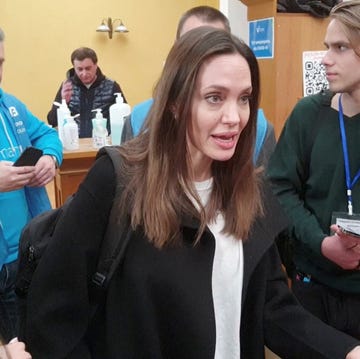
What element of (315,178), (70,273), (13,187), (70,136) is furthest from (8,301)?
(70,136)

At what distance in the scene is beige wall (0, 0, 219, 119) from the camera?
6.13 metres

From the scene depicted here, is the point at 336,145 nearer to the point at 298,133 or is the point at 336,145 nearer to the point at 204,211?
the point at 298,133

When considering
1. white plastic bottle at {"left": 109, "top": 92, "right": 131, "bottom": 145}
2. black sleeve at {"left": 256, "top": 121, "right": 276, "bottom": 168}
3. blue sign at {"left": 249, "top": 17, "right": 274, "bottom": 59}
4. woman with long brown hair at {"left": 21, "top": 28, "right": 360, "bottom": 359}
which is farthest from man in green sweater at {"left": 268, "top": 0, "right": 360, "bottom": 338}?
white plastic bottle at {"left": 109, "top": 92, "right": 131, "bottom": 145}

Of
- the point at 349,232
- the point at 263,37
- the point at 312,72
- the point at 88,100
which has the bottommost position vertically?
the point at 349,232

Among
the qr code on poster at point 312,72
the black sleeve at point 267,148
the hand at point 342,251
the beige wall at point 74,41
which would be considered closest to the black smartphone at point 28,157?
the black sleeve at point 267,148

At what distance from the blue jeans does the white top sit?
0.95m

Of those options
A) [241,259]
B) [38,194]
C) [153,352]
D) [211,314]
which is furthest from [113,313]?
[38,194]

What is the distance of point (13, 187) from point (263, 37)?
6.29 feet

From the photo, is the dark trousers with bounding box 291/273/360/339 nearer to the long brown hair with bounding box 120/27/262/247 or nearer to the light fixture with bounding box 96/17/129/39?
the long brown hair with bounding box 120/27/262/247

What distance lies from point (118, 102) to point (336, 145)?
2.14m

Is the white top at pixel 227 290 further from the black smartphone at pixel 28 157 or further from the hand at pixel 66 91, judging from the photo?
the hand at pixel 66 91

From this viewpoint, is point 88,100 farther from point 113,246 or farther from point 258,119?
point 113,246

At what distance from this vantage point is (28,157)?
72.4 inches

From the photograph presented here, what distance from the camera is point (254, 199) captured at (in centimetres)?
127
